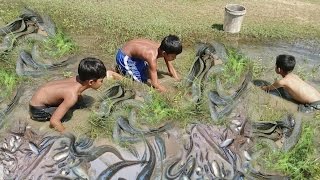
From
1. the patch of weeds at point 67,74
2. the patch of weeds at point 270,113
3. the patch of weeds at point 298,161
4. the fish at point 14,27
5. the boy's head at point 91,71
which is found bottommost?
the patch of weeds at point 298,161

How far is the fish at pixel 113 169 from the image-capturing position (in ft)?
14.8

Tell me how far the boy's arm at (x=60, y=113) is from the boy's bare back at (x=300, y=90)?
2873mm

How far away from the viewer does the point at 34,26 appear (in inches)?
290

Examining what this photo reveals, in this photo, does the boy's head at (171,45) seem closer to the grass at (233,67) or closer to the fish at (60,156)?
the grass at (233,67)

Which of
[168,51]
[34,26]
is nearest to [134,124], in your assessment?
[168,51]

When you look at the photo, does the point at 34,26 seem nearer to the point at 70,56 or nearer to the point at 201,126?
the point at 70,56

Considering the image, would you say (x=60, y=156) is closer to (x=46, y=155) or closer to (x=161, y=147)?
(x=46, y=155)

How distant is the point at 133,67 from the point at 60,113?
1571mm

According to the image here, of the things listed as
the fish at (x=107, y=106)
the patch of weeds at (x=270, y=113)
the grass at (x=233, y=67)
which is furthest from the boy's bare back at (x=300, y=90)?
the fish at (x=107, y=106)

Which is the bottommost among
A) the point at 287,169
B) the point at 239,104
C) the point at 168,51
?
the point at 287,169

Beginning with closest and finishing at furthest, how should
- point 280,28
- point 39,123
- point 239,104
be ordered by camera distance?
point 39,123
point 239,104
point 280,28

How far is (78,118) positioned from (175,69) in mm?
2141

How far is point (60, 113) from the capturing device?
16.4ft

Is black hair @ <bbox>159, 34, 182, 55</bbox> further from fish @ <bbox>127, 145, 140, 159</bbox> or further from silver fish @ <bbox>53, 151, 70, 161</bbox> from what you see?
silver fish @ <bbox>53, 151, 70, 161</bbox>
